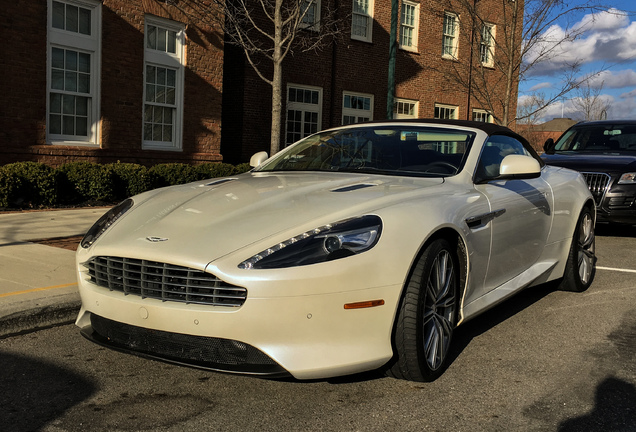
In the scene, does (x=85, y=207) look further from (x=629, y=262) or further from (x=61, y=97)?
(x=629, y=262)

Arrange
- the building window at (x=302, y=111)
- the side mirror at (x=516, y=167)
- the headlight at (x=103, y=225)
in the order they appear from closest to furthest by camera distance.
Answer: the headlight at (x=103, y=225) < the side mirror at (x=516, y=167) < the building window at (x=302, y=111)

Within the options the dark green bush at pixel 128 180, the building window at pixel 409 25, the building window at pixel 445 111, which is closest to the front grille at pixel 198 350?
the dark green bush at pixel 128 180

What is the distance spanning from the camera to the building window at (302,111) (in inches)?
751

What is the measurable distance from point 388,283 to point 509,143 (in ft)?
8.83

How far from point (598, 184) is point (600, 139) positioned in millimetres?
1810

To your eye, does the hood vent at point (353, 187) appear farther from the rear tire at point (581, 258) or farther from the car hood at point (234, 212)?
the rear tire at point (581, 258)

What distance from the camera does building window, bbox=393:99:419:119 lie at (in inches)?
878

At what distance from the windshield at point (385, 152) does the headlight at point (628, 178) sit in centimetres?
568

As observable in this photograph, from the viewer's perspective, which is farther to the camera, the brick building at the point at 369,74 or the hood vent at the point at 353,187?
the brick building at the point at 369,74

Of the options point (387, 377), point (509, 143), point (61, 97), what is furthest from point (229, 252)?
point (61, 97)

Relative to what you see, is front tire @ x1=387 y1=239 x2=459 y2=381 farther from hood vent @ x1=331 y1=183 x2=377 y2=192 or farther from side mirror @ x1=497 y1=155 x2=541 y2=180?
side mirror @ x1=497 y1=155 x2=541 y2=180

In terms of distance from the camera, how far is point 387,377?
382 centimetres

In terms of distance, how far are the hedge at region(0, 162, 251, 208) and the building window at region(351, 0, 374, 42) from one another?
872 cm

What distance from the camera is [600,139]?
11.2 m
